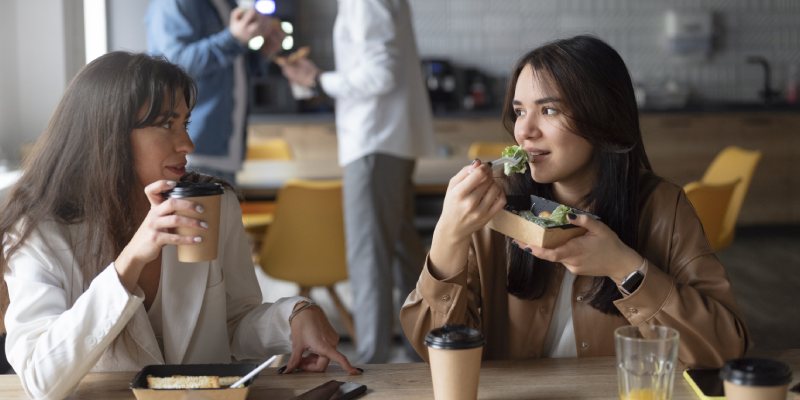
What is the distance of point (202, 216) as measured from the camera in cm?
165

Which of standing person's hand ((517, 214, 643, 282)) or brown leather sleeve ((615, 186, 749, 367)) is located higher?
standing person's hand ((517, 214, 643, 282))

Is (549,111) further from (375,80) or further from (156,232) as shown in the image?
(375,80)

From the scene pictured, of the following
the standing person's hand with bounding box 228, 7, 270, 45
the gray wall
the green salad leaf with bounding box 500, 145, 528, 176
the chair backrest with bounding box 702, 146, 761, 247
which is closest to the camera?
the green salad leaf with bounding box 500, 145, 528, 176

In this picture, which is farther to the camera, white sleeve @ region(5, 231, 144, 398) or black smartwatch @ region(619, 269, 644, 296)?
black smartwatch @ region(619, 269, 644, 296)

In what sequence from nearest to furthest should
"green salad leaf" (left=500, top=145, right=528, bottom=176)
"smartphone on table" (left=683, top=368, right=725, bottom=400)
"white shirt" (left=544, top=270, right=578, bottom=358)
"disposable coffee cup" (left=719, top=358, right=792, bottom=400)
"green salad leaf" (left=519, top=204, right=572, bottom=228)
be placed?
"disposable coffee cup" (left=719, top=358, right=792, bottom=400) < "smartphone on table" (left=683, top=368, right=725, bottom=400) < "green salad leaf" (left=519, top=204, right=572, bottom=228) < "green salad leaf" (left=500, top=145, right=528, bottom=176) < "white shirt" (left=544, top=270, right=578, bottom=358)

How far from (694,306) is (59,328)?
3.65ft

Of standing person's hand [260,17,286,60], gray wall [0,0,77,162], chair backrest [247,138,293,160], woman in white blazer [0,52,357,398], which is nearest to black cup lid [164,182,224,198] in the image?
woman in white blazer [0,52,357,398]

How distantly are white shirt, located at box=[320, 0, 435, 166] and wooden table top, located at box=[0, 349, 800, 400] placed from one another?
94.0 inches

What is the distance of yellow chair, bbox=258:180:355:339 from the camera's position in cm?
404

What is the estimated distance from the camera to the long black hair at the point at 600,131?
6.52ft

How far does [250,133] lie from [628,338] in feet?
19.8

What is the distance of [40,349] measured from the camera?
167 cm

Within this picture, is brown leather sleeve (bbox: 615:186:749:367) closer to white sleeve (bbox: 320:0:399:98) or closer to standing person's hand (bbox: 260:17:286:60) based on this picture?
white sleeve (bbox: 320:0:399:98)

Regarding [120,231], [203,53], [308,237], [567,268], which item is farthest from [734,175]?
[120,231]
